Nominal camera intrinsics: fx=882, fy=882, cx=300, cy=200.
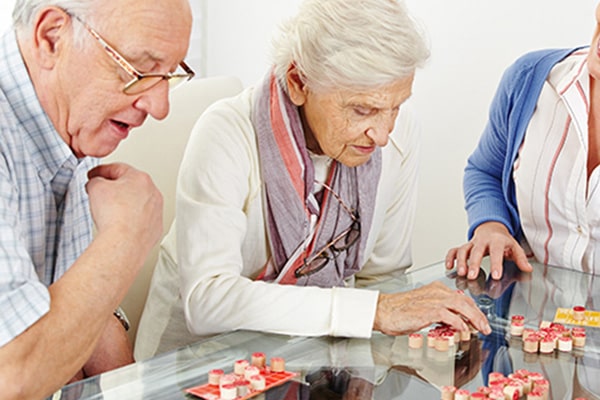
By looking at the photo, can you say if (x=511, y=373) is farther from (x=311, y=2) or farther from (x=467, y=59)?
(x=467, y=59)

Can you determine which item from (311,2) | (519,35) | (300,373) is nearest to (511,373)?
(300,373)

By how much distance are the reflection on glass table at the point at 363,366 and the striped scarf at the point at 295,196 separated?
36 centimetres

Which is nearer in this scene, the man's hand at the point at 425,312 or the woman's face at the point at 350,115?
the man's hand at the point at 425,312

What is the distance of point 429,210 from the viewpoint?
334 cm

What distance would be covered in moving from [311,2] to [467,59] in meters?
1.44

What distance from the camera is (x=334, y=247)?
197 cm

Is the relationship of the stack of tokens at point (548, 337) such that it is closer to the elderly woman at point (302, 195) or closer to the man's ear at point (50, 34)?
the elderly woman at point (302, 195)

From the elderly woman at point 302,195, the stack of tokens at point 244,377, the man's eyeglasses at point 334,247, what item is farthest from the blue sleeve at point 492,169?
the stack of tokens at point 244,377

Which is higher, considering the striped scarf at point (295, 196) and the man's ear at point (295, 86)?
the man's ear at point (295, 86)

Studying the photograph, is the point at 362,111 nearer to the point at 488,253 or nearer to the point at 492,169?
the point at 488,253

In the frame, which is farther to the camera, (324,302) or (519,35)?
(519,35)

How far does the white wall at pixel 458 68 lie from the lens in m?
2.95

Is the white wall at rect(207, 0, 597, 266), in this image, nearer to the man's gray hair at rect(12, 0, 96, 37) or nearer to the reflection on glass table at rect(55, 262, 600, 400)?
the reflection on glass table at rect(55, 262, 600, 400)

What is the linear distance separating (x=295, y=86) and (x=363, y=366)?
678 mm
